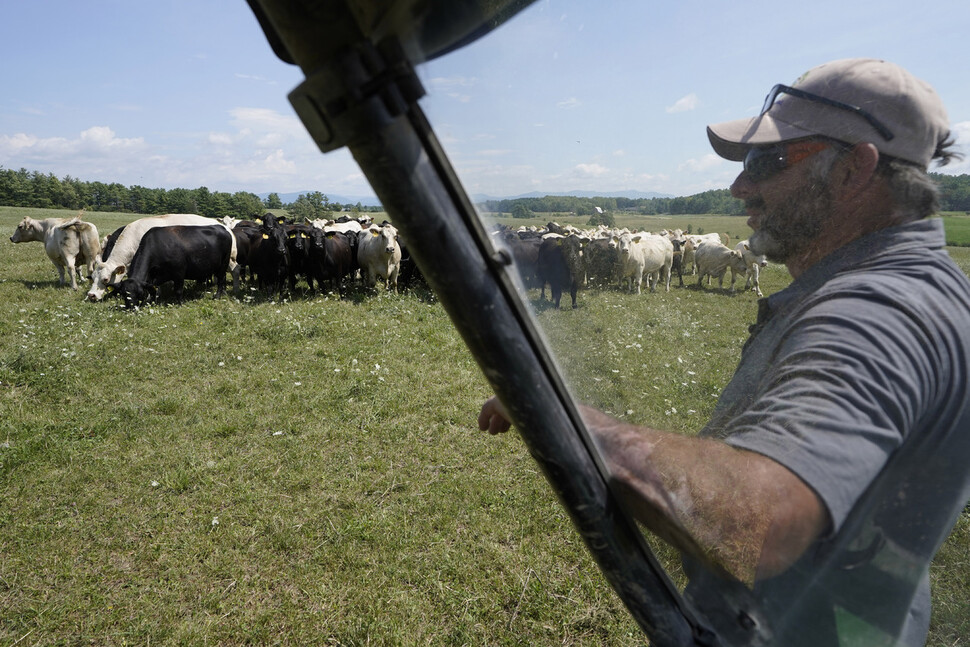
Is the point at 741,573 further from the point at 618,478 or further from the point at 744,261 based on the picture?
the point at 744,261

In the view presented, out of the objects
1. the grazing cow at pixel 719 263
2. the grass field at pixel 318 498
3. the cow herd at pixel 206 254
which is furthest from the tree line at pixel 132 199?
the grazing cow at pixel 719 263

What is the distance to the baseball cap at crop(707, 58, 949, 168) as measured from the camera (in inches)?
25.6

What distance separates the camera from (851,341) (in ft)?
2.10

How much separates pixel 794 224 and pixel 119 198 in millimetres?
87965

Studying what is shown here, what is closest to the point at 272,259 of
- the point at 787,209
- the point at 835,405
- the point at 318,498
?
the point at 318,498

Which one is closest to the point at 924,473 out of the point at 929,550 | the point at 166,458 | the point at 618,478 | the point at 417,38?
the point at 929,550

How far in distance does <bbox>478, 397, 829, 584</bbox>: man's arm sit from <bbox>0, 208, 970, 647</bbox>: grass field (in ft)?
0.40

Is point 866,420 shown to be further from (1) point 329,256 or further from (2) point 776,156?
(1) point 329,256

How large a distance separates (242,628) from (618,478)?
3119mm

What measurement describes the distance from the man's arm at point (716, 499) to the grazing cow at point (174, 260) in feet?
37.3

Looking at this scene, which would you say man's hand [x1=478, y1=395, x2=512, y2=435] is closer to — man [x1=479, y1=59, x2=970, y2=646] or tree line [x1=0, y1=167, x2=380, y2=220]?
man [x1=479, y1=59, x2=970, y2=646]

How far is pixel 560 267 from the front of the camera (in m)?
0.87

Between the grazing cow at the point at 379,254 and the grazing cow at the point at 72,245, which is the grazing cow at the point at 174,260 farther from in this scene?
the grazing cow at the point at 379,254

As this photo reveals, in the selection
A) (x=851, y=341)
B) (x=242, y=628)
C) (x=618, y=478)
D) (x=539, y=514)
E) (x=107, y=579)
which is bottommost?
(x=539, y=514)
